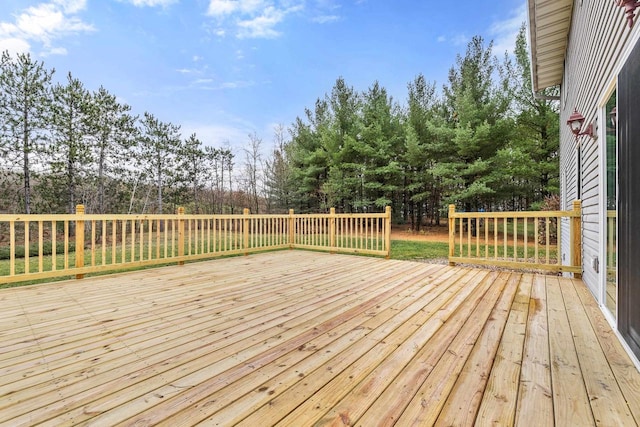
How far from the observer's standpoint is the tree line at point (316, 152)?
9.79 metres

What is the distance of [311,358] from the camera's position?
63.6 inches

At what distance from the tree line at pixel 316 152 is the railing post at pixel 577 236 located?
6.13 meters

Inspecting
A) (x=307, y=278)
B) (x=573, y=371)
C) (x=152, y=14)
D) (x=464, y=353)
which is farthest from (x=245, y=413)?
(x=152, y=14)

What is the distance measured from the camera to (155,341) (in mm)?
1849

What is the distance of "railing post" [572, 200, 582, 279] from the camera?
361cm

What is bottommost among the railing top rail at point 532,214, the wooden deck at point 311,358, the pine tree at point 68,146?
the wooden deck at point 311,358

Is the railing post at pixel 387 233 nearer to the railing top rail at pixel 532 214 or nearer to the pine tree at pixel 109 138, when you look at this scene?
the railing top rail at pixel 532 214

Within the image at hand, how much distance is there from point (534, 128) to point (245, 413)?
1339cm

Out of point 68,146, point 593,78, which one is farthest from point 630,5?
point 68,146

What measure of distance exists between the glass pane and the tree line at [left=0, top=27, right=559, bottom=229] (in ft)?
24.3

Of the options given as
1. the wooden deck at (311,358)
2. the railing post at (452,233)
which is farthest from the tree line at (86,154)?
the railing post at (452,233)

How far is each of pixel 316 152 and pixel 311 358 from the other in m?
12.4

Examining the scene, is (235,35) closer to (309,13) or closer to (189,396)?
(309,13)

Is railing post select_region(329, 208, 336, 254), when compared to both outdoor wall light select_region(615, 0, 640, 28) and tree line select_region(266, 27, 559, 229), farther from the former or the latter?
tree line select_region(266, 27, 559, 229)
